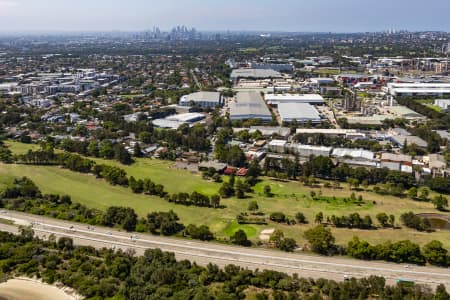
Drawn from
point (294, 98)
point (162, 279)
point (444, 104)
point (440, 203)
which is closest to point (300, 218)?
point (440, 203)

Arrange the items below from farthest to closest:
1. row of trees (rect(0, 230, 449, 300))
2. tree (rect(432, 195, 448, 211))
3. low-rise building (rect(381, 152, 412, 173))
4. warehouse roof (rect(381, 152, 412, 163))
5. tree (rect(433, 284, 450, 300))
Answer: warehouse roof (rect(381, 152, 412, 163)) → low-rise building (rect(381, 152, 412, 173)) → tree (rect(432, 195, 448, 211)) → row of trees (rect(0, 230, 449, 300)) → tree (rect(433, 284, 450, 300))

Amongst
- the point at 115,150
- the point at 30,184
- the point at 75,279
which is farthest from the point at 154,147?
the point at 75,279

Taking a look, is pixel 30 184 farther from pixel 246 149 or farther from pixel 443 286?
pixel 443 286

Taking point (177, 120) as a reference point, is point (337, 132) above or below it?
below

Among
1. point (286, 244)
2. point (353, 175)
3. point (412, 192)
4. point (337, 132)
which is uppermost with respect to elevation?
point (337, 132)

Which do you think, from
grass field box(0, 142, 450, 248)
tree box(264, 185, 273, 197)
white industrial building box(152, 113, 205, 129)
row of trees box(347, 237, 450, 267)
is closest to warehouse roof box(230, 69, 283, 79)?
white industrial building box(152, 113, 205, 129)

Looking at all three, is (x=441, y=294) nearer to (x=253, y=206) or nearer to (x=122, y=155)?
(x=253, y=206)

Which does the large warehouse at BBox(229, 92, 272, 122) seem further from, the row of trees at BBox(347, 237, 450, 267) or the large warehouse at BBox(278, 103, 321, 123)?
the row of trees at BBox(347, 237, 450, 267)
